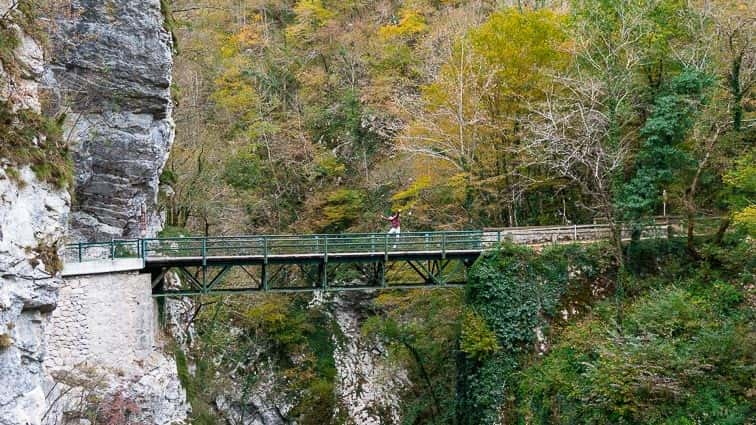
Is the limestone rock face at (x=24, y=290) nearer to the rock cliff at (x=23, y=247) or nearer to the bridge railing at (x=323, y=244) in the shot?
the rock cliff at (x=23, y=247)

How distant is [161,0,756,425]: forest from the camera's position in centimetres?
1966

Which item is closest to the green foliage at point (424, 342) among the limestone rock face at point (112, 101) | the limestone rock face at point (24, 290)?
the limestone rock face at point (112, 101)

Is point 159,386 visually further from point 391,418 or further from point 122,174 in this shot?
point 391,418

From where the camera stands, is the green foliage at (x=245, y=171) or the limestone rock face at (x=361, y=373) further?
the green foliage at (x=245, y=171)

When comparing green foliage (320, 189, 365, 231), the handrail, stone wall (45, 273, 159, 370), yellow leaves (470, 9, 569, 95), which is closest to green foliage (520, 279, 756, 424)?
the handrail

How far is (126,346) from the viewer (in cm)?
1997

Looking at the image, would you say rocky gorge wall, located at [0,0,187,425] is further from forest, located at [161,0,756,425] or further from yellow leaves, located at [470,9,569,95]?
yellow leaves, located at [470,9,569,95]

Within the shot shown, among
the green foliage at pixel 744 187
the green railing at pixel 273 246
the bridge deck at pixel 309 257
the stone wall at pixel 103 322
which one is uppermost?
the green foliage at pixel 744 187

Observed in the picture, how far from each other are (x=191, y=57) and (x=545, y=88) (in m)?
17.2

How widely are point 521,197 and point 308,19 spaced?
2063 cm

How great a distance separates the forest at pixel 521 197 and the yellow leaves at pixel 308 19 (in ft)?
16.6

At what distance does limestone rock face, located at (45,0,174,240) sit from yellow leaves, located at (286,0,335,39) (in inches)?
773

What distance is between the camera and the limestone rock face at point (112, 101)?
72.7ft

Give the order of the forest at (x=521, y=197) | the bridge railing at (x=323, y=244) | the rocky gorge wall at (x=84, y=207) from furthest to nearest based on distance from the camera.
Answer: the bridge railing at (x=323, y=244)
the forest at (x=521, y=197)
the rocky gorge wall at (x=84, y=207)
